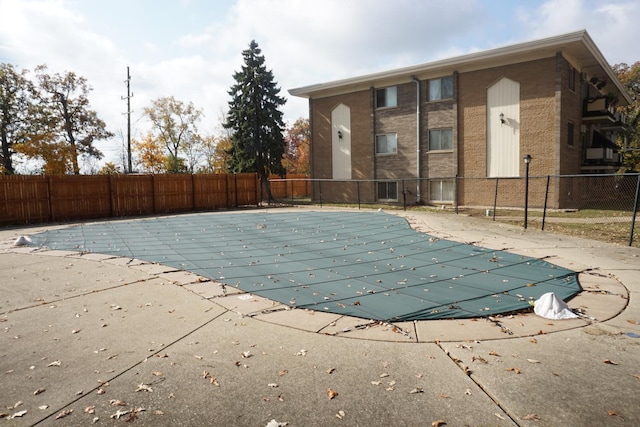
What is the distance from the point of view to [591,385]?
125 inches

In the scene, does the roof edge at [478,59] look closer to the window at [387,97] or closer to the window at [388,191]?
the window at [387,97]

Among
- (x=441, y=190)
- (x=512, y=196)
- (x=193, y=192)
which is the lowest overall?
(x=512, y=196)

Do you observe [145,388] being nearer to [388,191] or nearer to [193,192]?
[193,192]

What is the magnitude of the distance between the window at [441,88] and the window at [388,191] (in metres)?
5.89

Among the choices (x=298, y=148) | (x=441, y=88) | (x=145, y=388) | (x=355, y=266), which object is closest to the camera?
(x=145, y=388)

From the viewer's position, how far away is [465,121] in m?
23.7

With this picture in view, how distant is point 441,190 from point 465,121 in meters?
4.26

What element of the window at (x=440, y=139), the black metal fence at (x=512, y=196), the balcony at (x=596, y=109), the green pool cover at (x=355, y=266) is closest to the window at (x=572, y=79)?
the balcony at (x=596, y=109)

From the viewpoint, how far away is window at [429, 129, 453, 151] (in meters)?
24.5

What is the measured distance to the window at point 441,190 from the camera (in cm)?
2453

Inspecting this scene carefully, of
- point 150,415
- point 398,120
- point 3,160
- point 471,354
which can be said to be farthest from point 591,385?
point 3,160

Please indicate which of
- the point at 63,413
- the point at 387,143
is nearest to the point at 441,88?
the point at 387,143

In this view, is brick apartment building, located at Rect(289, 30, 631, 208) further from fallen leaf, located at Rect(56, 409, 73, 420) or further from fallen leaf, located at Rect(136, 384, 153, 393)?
fallen leaf, located at Rect(56, 409, 73, 420)

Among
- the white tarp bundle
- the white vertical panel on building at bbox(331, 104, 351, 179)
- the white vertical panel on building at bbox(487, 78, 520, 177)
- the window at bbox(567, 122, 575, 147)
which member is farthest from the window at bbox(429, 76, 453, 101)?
the white tarp bundle
